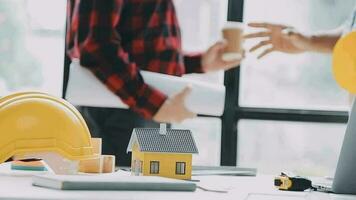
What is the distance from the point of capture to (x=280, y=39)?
7.38 ft

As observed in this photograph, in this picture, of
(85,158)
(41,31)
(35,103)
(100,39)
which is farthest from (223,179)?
(41,31)

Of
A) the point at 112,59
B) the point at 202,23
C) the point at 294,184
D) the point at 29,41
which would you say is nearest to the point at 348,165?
the point at 294,184

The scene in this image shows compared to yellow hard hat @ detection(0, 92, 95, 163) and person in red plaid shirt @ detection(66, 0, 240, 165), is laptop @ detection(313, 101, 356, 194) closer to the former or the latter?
yellow hard hat @ detection(0, 92, 95, 163)

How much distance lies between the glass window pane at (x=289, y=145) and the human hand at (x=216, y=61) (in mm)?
187

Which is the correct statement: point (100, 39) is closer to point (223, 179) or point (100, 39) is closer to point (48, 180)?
point (223, 179)

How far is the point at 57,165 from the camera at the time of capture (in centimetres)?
118

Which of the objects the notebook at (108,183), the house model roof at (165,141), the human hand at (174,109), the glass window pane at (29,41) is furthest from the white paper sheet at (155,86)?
the notebook at (108,183)

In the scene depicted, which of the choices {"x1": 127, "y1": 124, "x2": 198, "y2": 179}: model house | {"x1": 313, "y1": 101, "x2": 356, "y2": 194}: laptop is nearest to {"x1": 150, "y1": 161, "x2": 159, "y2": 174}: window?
{"x1": 127, "y1": 124, "x2": 198, "y2": 179}: model house

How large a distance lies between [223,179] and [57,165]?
0.34m

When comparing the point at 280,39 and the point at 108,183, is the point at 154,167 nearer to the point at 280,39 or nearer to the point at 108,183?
the point at 108,183

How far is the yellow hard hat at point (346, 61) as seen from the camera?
3.73ft

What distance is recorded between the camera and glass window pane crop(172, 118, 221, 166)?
2.23 meters

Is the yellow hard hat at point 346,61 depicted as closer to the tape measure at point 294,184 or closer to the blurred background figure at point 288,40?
the tape measure at point 294,184

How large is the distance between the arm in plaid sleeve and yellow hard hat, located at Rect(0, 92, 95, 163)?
87cm
